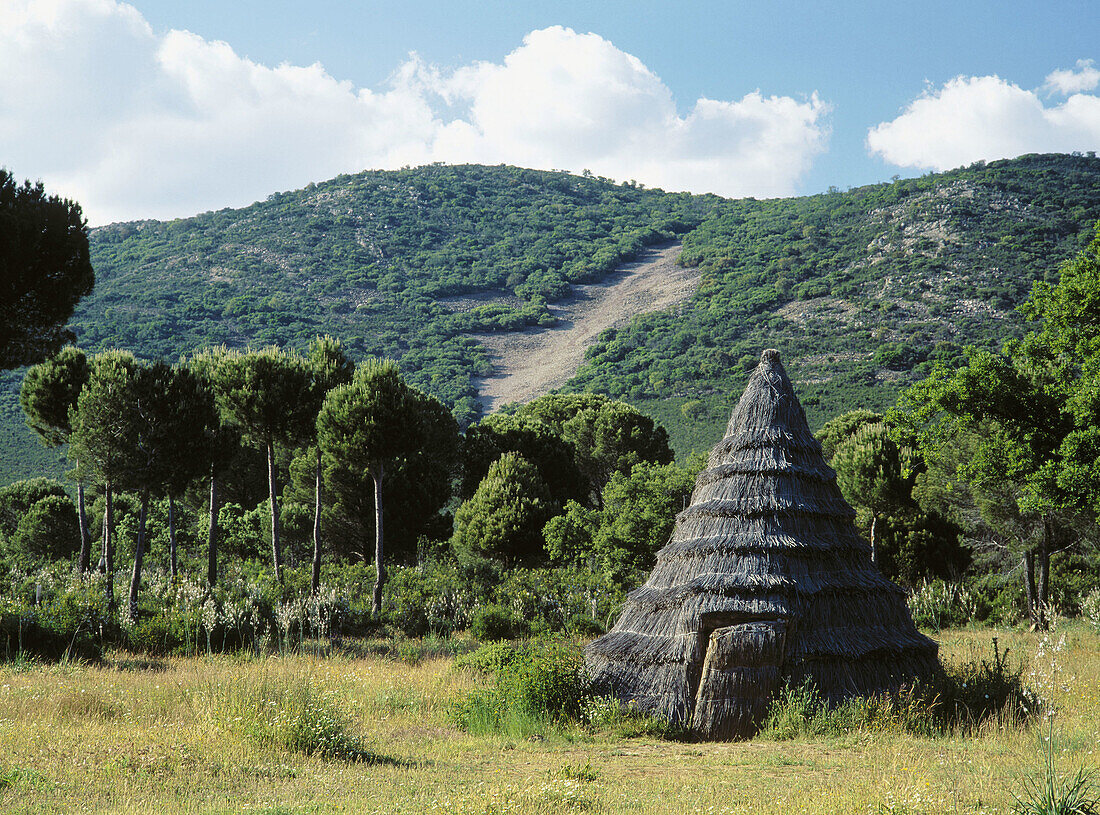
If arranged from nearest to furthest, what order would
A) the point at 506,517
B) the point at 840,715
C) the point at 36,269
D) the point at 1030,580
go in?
the point at 840,715 < the point at 36,269 < the point at 1030,580 < the point at 506,517

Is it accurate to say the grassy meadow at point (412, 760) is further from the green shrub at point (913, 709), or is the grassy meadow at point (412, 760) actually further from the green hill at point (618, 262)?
the green hill at point (618, 262)

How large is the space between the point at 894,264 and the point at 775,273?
45.3ft

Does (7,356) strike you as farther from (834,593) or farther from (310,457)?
(310,457)

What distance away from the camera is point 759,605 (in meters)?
9.78

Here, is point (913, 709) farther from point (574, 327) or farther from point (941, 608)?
point (574, 327)

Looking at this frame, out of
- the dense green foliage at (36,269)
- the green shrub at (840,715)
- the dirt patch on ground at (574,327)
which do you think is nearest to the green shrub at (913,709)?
the green shrub at (840,715)

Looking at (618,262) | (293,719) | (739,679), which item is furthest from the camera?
(618,262)

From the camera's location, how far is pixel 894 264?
7888 cm

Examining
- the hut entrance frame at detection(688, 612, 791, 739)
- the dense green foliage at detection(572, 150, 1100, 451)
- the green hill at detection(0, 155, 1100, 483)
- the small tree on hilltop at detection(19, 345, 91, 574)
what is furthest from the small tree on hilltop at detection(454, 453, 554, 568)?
the green hill at detection(0, 155, 1100, 483)

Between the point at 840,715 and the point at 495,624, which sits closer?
the point at 840,715

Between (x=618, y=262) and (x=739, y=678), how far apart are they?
373 ft

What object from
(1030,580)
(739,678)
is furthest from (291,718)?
(1030,580)

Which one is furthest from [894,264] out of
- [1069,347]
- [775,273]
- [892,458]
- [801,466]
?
[801,466]

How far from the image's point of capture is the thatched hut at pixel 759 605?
950 cm
